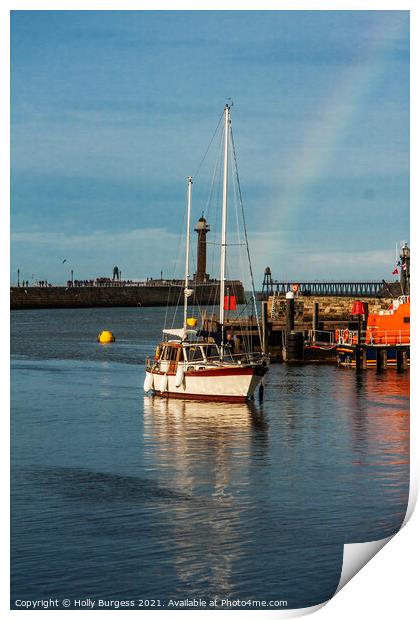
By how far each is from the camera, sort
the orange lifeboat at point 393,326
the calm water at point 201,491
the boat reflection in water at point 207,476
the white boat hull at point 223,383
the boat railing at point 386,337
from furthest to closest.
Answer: the boat railing at point 386,337
the orange lifeboat at point 393,326
the white boat hull at point 223,383
the boat reflection in water at point 207,476
the calm water at point 201,491

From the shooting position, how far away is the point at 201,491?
18.6 metres

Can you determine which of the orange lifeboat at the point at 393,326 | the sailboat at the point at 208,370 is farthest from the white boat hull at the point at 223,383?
the orange lifeboat at the point at 393,326

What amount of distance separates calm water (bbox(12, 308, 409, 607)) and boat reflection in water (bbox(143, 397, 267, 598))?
1.6 inches

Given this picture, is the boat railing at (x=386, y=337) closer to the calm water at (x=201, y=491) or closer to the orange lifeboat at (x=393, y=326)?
the orange lifeboat at (x=393, y=326)

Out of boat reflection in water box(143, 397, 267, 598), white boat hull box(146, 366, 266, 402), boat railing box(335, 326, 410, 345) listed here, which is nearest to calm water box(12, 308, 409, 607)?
boat reflection in water box(143, 397, 267, 598)

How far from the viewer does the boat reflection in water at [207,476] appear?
569 inches

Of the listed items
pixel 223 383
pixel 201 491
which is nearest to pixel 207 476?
pixel 201 491

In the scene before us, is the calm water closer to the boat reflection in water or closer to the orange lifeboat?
the boat reflection in water

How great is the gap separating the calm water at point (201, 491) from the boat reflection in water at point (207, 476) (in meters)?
0.04

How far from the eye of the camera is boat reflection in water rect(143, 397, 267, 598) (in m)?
14.5

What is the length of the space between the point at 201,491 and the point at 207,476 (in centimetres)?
126
